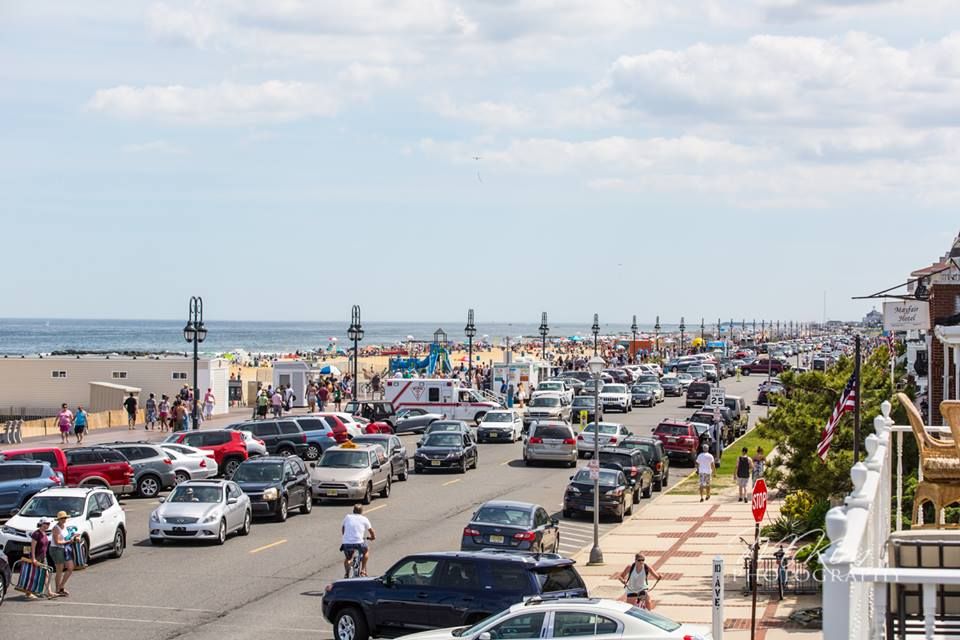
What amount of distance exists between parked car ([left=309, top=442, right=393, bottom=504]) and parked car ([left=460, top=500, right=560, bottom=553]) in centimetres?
912

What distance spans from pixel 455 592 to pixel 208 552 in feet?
32.6

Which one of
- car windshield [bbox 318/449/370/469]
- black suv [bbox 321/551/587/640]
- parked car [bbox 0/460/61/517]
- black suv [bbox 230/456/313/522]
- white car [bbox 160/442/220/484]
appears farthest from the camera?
white car [bbox 160/442/220/484]

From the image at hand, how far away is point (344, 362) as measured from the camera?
12962 centimetres

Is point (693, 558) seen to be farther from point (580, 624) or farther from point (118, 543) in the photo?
point (580, 624)

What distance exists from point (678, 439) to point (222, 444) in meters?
16.9

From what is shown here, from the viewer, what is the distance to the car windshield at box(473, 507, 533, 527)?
26547 mm

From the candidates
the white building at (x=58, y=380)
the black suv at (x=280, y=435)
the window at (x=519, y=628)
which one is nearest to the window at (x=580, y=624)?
the window at (x=519, y=628)

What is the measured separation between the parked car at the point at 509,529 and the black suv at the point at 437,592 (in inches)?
230

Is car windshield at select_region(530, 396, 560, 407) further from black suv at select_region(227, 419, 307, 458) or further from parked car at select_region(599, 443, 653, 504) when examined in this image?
parked car at select_region(599, 443, 653, 504)

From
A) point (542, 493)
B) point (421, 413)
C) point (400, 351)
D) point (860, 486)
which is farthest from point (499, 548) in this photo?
point (400, 351)

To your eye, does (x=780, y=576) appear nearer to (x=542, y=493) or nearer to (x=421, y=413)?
(x=542, y=493)

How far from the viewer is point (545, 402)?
2440 inches

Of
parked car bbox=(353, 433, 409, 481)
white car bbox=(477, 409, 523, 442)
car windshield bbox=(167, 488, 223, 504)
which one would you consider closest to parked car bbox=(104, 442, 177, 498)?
parked car bbox=(353, 433, 409, 481)

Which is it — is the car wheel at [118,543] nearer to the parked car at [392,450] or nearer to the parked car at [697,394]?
the parked car at [392,450]
